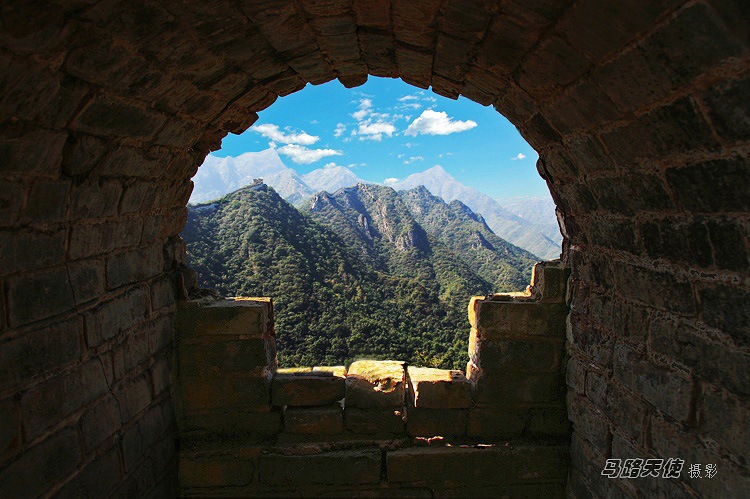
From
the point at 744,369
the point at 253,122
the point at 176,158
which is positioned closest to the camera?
the point at 744,369

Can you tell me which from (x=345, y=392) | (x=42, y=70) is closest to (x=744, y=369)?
(x=345, y=392)

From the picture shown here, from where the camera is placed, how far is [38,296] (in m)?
2.15

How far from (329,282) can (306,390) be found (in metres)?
14.9

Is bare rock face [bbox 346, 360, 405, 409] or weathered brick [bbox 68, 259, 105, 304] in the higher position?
weathered brick [bbox 68, 259, 105, 304]

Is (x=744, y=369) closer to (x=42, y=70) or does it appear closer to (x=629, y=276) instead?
(x=629, y=276)

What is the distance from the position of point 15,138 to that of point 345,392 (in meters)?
2.79

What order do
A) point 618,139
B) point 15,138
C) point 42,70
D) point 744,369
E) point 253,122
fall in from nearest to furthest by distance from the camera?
1. point 42,70
2. point 15,138
3. point 744,369
4. point 618,139
5. point 253,122

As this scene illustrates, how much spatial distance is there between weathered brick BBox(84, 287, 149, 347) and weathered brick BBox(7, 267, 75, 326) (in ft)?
0.74

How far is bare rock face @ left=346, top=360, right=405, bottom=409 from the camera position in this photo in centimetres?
362

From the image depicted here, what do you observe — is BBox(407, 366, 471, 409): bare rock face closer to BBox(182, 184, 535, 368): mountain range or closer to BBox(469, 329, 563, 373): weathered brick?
BBox(469, 329, 563, 373): weathered brick

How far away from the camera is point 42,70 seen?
159cm

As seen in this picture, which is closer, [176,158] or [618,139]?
[618,139]

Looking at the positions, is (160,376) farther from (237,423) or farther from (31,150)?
(31,150)

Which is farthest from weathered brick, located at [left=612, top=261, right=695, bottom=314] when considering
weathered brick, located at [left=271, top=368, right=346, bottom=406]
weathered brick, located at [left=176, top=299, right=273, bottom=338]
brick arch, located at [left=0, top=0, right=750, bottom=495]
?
weathered brick, located at [left=176, top=299, right=273, bottom=338]
